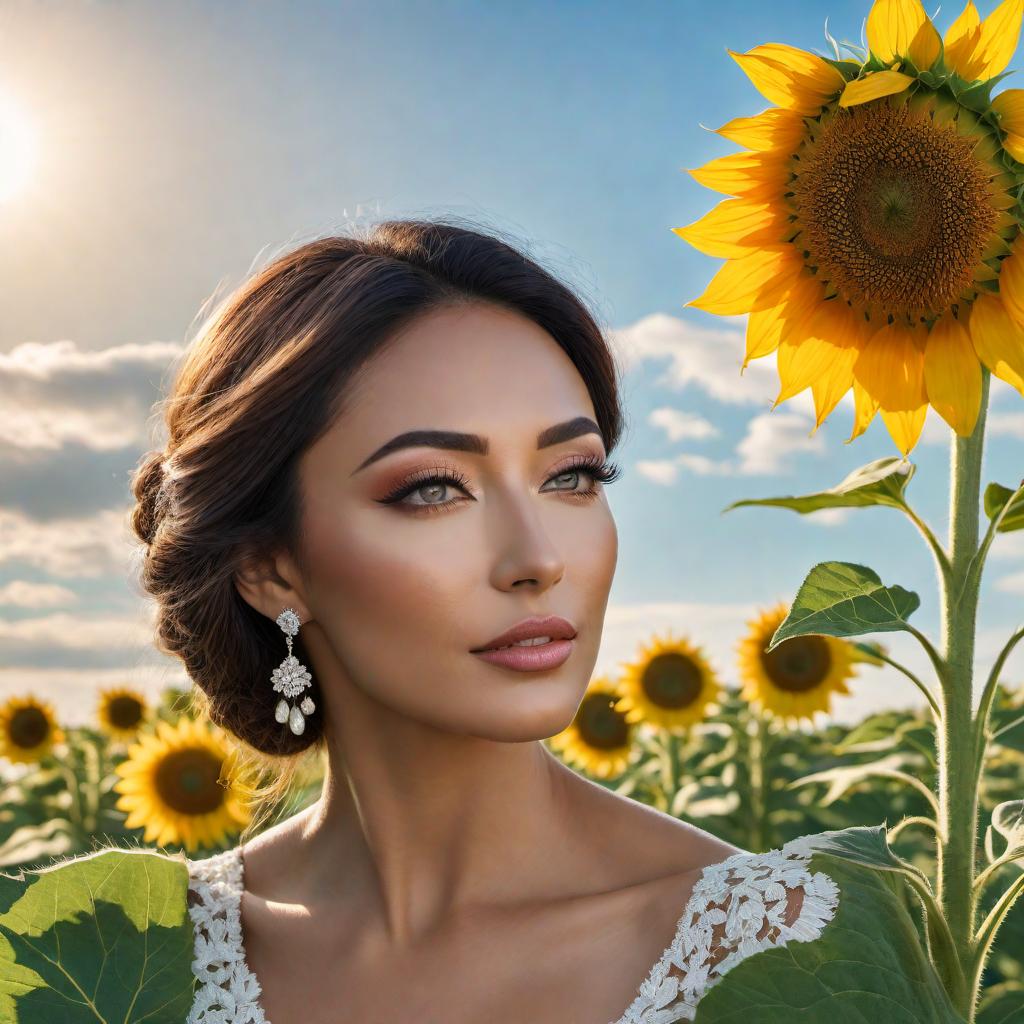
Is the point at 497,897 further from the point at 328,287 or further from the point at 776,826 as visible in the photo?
the point at 776,826

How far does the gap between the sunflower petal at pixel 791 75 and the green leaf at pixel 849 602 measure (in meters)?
0.87

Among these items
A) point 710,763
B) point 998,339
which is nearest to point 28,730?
point 710,763

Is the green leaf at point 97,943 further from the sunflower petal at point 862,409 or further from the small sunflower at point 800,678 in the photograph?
the small sunflower at point 800,678

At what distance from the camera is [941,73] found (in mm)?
2209

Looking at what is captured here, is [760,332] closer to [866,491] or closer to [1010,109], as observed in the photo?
[866,491]

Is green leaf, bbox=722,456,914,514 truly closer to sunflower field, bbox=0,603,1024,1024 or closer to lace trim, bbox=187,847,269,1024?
lace trim, bbox=187,847,269,1024

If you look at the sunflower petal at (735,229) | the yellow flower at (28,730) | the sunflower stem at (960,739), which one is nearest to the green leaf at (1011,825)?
the sunflower stem at (960,739)

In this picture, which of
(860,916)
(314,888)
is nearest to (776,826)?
(314,888)

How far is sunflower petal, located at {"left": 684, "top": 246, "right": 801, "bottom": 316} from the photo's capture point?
2.38m

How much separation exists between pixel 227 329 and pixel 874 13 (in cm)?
163

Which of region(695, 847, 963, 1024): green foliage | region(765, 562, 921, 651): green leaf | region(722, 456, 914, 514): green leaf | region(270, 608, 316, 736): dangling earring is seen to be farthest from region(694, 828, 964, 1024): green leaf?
region(270, 608, 316, 736): dangling earring

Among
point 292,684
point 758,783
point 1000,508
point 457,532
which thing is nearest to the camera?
point 1000,508

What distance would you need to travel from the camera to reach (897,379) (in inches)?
91.5

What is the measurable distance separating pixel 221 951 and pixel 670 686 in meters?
3.41
